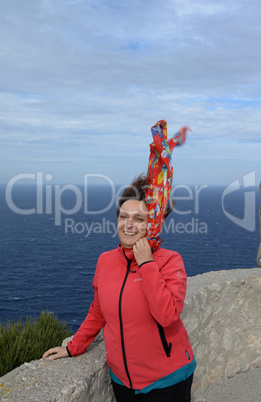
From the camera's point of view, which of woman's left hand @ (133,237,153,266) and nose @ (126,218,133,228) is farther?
nose @ (126,218,133,228)

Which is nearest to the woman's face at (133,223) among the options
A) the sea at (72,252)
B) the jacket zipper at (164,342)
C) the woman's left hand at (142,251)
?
the woman's left hand at (142,251)

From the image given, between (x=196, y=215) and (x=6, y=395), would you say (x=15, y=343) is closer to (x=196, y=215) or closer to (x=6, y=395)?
(x=6, y=395)

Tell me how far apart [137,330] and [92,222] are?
3539 inches

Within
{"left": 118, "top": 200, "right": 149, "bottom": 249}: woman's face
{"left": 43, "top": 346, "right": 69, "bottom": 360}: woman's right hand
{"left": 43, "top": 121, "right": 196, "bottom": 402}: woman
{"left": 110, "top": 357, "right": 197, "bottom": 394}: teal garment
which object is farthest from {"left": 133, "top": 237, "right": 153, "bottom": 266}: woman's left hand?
{"left": 43, "top": 346, "right": 69, "bottom": 360}: woman's right hand

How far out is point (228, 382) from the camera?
4641 millimetres

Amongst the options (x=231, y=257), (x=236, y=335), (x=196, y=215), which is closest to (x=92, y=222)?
(x=196, y=215)

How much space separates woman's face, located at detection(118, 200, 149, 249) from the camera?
2.61 m

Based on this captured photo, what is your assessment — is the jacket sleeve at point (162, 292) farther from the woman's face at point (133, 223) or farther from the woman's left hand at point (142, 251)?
the woman's face at point (133, 223)

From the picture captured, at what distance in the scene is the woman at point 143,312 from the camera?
93.0 inches

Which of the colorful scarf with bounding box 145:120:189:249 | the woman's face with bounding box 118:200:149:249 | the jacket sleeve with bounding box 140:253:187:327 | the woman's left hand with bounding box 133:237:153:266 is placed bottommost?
the jacket sleeve with bounding box 140:253:187:327

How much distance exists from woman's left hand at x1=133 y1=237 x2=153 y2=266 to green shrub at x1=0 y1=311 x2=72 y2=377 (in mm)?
2424

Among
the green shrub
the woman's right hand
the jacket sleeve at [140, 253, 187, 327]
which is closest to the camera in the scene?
the jacket sleeve at [140, 253, 187, 327]

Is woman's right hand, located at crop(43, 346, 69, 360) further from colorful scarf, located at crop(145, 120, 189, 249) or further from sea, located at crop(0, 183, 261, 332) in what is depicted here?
sea, located at crop(0, 183, 261, 332)

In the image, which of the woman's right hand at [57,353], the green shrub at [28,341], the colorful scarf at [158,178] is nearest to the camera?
the colorful scarf at [158,178]
